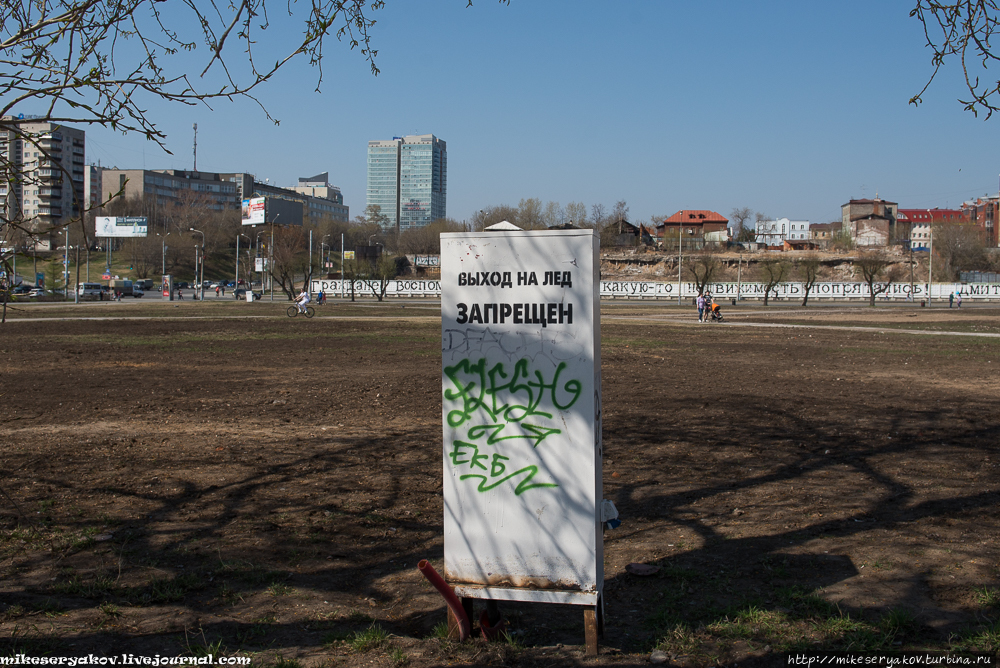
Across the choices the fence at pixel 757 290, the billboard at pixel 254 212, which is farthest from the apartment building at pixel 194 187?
the fence at pixel 757 290

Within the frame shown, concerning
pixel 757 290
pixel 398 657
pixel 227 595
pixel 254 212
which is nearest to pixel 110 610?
pixel 227 595

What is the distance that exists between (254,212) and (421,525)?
4109 inches

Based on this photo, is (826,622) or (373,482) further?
(373,482)

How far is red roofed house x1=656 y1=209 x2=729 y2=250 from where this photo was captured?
5177 inches

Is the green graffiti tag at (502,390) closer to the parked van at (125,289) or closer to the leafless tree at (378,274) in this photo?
the leafless tree at (378,274)

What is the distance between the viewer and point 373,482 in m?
6.59

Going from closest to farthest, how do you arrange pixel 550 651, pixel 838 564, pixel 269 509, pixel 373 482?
pixel 550 651 < pixel 838 564 < pixel 269 509 < pixel 373 482

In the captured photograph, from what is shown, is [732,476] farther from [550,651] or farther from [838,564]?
[550,651]

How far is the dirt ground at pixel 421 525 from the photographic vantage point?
12.4ft

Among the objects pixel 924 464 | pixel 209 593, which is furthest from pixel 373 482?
pixel 924 464

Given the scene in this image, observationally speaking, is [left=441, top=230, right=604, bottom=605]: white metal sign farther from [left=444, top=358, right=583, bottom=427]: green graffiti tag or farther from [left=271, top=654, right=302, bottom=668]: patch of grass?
[left=271, top=654, right=302, bottom=668]: patch of grass

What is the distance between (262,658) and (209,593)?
99 centimetres

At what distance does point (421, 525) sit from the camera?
5543 mm

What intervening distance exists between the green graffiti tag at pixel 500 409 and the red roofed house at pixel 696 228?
126 meters
